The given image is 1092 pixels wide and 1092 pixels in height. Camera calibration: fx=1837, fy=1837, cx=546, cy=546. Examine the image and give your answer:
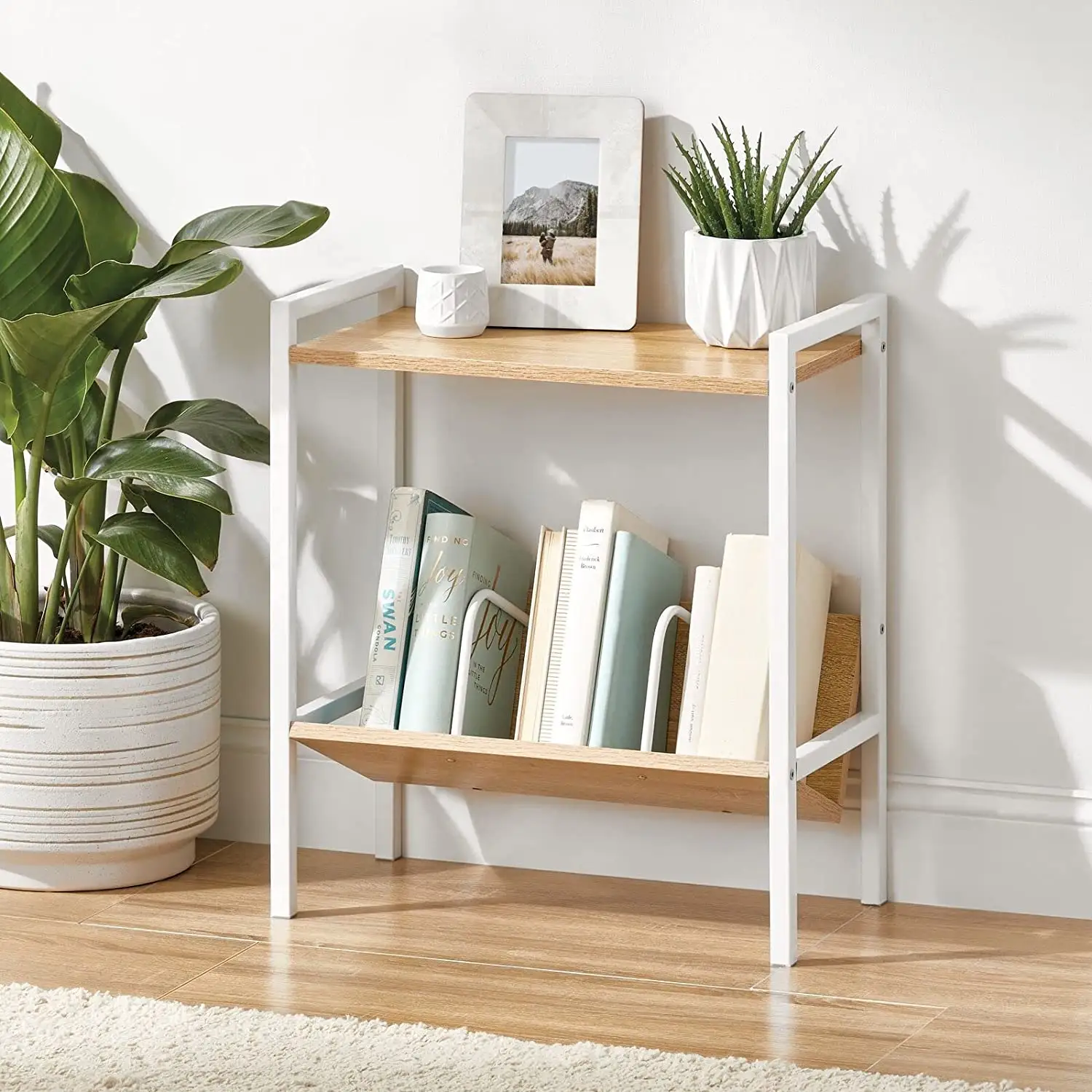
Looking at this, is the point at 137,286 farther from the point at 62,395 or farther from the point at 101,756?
the point at 101,756

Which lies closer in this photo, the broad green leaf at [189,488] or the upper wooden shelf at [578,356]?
the upper wooden shelf at [578,356]

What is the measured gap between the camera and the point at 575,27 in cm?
227

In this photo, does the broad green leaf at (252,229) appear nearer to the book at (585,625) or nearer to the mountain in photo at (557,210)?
the mountain in photo at (557,210)

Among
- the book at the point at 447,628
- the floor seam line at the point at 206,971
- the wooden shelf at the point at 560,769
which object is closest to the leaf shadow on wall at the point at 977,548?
the wooden shelf at the point at 560,769

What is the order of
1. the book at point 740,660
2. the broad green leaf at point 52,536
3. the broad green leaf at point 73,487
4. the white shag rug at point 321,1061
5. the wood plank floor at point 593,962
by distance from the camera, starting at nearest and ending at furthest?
the white shag rug at point 321,1061, the wood plank floor at point 593,962, the book at point 740,660, the broad green leaf at point 73,487, the broad green leaf at point 52,536

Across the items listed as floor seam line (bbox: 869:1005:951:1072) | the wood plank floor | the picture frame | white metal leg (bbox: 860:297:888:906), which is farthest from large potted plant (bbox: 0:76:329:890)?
floor seam line (bbox: 869:1005:951:1072)

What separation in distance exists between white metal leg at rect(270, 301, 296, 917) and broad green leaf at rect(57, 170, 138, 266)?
320 mm

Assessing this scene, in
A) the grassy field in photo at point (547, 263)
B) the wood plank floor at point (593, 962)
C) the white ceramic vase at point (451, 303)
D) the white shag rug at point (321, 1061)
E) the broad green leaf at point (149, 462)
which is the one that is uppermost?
the grassy field in photo at point (547, 263)

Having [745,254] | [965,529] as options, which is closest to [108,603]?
[745,254]

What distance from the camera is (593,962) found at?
2102 mm

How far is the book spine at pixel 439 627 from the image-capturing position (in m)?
2.22

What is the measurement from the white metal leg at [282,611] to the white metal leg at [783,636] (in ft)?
1.86

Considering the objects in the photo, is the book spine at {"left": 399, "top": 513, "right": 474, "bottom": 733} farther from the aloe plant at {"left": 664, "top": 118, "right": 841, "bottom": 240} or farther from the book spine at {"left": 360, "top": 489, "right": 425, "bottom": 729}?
the aloe plant at {"left": 664, "top": 118, "right": 841, "bottom": 240}

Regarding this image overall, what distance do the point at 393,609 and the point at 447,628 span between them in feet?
0.25
